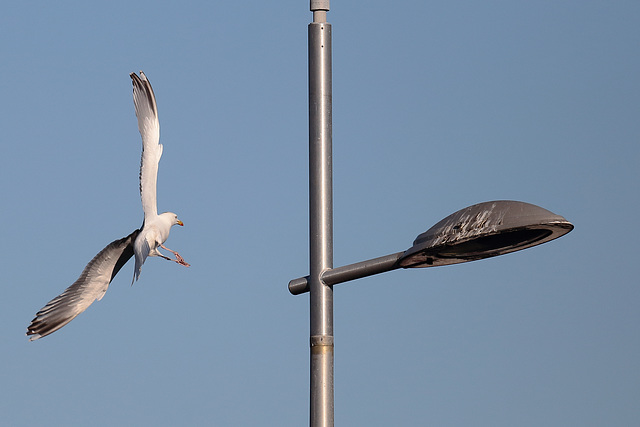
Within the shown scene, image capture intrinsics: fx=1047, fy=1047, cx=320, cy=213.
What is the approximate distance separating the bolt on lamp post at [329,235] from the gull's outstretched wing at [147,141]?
366 centimetres

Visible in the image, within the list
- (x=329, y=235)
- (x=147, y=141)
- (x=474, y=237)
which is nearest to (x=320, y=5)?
(x=329, y=235)

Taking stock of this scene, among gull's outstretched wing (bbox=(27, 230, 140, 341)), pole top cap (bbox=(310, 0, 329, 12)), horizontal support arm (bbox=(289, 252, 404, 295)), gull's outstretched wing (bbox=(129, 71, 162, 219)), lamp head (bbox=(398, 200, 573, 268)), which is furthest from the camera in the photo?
gull's outstretched wing (bbox=(129, 71, 162, 219))

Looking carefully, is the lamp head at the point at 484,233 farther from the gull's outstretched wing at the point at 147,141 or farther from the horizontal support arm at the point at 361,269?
the gull's outstretched wing at the point at 147,141

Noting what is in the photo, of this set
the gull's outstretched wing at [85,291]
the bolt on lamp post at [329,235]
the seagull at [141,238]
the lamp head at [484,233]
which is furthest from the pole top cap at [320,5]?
the gull's outstretched wing at [85,291]

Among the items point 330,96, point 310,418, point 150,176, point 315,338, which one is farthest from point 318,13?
point 150,176

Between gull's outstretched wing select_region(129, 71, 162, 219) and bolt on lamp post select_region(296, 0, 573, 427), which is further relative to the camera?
gull's outstretched wing select_region(129, 71, 162, 219)

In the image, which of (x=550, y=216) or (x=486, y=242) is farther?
(x=486, y=242)

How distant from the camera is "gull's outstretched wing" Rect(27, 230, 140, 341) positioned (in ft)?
35.5

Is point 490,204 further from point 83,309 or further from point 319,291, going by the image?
point 83,309

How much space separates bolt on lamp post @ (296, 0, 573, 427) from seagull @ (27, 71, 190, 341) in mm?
3373

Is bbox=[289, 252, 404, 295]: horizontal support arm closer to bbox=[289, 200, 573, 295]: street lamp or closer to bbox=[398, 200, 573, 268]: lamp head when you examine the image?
bbox=[289, 200, 573, 295]: street lamp

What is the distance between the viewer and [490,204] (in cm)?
684

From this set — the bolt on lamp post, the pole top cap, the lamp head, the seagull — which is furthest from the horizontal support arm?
the seagull

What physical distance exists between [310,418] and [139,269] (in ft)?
11.7
